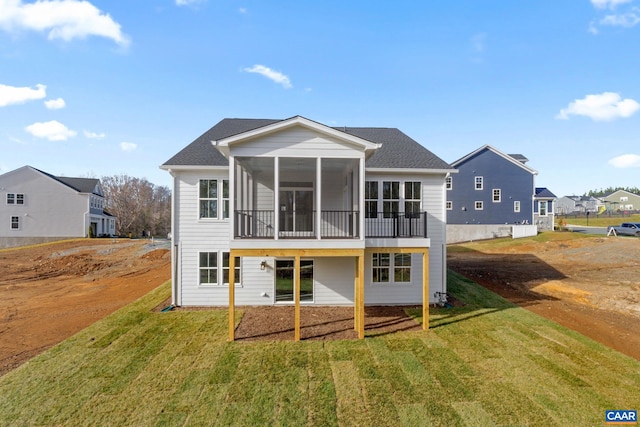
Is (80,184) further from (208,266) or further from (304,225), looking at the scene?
(304,225)

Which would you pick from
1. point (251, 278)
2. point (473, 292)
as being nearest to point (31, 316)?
point (251, 278)

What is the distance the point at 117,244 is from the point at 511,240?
37391 mm

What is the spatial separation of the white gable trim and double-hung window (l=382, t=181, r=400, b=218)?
317 centimetres

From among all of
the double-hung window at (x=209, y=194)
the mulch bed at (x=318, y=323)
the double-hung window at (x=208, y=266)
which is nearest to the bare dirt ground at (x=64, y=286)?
the double-hung window at (x=208, y=266)

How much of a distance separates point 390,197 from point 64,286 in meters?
17.9

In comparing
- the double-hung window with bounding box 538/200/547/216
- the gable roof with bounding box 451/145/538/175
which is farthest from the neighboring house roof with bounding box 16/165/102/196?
the double-hung window with bounding box 538/200/547/216

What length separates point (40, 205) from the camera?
33312 mm

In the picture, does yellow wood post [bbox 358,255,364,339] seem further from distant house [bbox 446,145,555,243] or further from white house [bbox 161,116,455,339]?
distant house [bbox 446,145,555,243]

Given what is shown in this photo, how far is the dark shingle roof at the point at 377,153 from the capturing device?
11.5 meters

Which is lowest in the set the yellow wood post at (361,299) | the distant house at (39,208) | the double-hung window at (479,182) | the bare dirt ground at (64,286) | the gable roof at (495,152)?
the bare dirt ground at (64,286)

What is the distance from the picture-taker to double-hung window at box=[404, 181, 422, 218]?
1188 centimetres

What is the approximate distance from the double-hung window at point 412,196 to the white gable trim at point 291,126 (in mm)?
3615

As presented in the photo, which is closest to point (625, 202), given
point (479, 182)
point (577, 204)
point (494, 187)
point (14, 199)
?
point (577, 204)

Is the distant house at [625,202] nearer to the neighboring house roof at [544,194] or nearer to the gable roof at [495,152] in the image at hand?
the neighboring house roof at [544,194]
